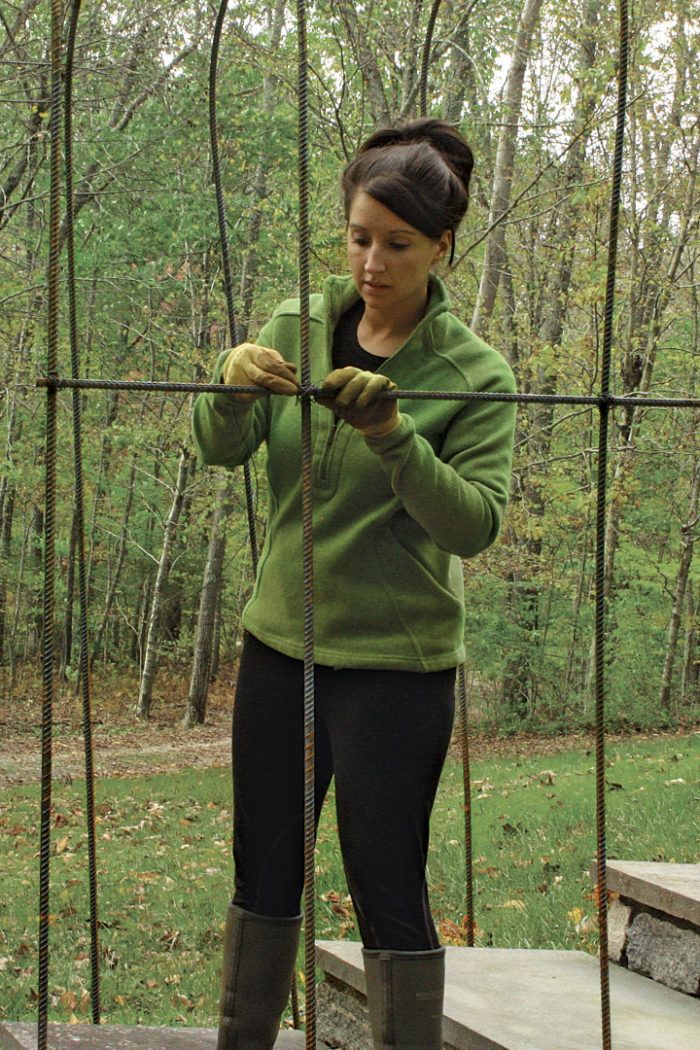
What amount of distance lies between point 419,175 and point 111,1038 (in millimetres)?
1534

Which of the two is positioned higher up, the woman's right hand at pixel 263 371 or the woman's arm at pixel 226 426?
the woman's right hand at pixel 263 371

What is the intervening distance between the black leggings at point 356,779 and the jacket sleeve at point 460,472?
0.24 metres

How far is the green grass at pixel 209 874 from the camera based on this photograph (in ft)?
12.8

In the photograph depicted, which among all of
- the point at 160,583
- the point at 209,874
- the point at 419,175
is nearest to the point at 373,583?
the point at 419,175

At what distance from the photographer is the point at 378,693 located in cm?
164

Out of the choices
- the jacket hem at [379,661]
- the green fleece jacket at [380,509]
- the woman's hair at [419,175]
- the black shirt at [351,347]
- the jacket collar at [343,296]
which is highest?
the woman's hair at [419,175]

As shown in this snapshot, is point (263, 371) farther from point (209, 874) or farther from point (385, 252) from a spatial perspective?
point (209, 874)

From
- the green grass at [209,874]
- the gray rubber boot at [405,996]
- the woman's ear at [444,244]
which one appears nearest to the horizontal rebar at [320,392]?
the woman's ear at [444,244]

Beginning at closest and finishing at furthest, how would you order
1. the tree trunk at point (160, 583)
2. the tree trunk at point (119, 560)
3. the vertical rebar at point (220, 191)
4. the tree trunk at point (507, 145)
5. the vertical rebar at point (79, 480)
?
the vertical rebar at point (79, 480) < the vertical rebar at point (220, 191) < the tree trunk at point (507, 145) < the tree trunk at point (160, 583) < the tree trunk at point (119, 560)

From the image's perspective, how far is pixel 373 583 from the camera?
1682mm

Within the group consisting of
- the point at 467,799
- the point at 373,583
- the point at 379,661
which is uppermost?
the point at 373,583

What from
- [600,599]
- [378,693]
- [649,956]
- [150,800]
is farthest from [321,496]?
[150,800]

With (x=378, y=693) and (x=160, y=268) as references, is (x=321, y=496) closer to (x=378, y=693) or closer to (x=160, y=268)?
(x=378, y=693)

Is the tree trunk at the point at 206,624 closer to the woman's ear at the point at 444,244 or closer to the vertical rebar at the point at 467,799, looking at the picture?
the vertical rebar at the point at 467,799
